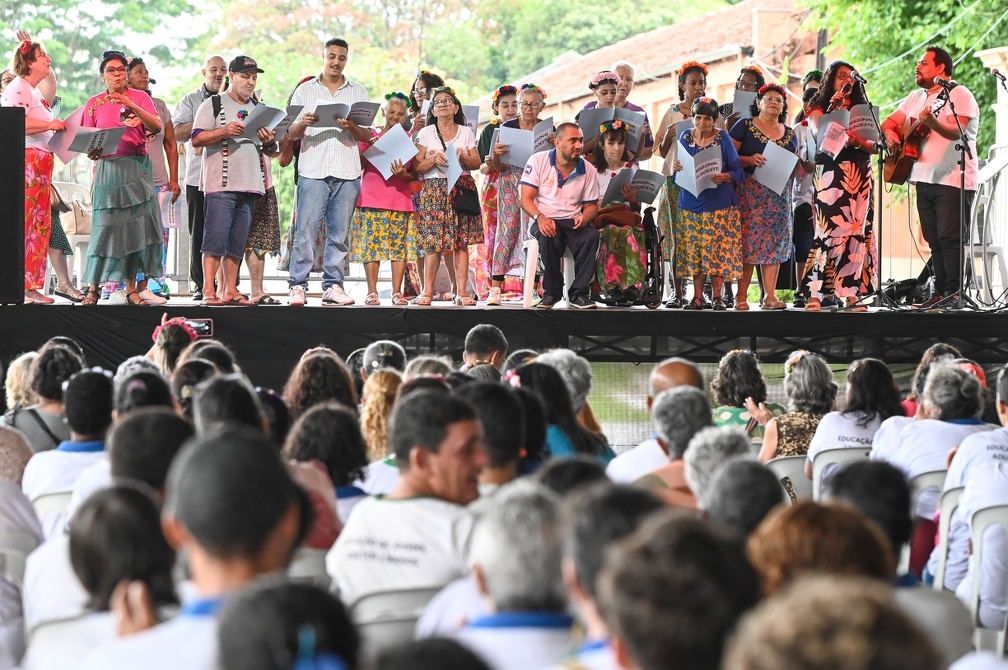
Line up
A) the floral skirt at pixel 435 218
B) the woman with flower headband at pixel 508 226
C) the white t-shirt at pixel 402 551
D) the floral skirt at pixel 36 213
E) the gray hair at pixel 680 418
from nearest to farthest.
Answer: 1. the white t-shirt at pixel 402 551
2. the gray hair at pixel 680 418
3. the floral skirt at pixel 36 213
4. the floral skirt at pixel 435 218
5. the woman with flower headband at pixel 508 226

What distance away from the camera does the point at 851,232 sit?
863cm

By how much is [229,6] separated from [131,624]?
3310cm

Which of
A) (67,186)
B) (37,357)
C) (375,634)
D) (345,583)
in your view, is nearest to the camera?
(375,634)

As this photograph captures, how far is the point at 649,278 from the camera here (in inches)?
357

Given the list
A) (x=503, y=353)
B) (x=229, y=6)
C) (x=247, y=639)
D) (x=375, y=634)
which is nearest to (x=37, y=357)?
(x=503, y=353)

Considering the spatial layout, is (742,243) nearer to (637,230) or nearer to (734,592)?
(637,230)

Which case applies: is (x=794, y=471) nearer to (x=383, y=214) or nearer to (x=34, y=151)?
→ (x=383, y=214)

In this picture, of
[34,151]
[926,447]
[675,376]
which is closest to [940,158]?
[675,376]

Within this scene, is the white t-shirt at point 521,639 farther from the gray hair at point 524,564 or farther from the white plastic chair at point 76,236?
the white plastic chair at point 76,236

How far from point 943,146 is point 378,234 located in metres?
3.62

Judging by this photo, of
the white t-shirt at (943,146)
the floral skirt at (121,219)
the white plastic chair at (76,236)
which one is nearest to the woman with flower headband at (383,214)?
the floral skirt at (121,219)

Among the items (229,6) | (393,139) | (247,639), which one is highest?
(229,6)

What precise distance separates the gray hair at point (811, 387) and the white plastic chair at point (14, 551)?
304 cm

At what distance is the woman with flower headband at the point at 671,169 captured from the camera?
872 centimetres
